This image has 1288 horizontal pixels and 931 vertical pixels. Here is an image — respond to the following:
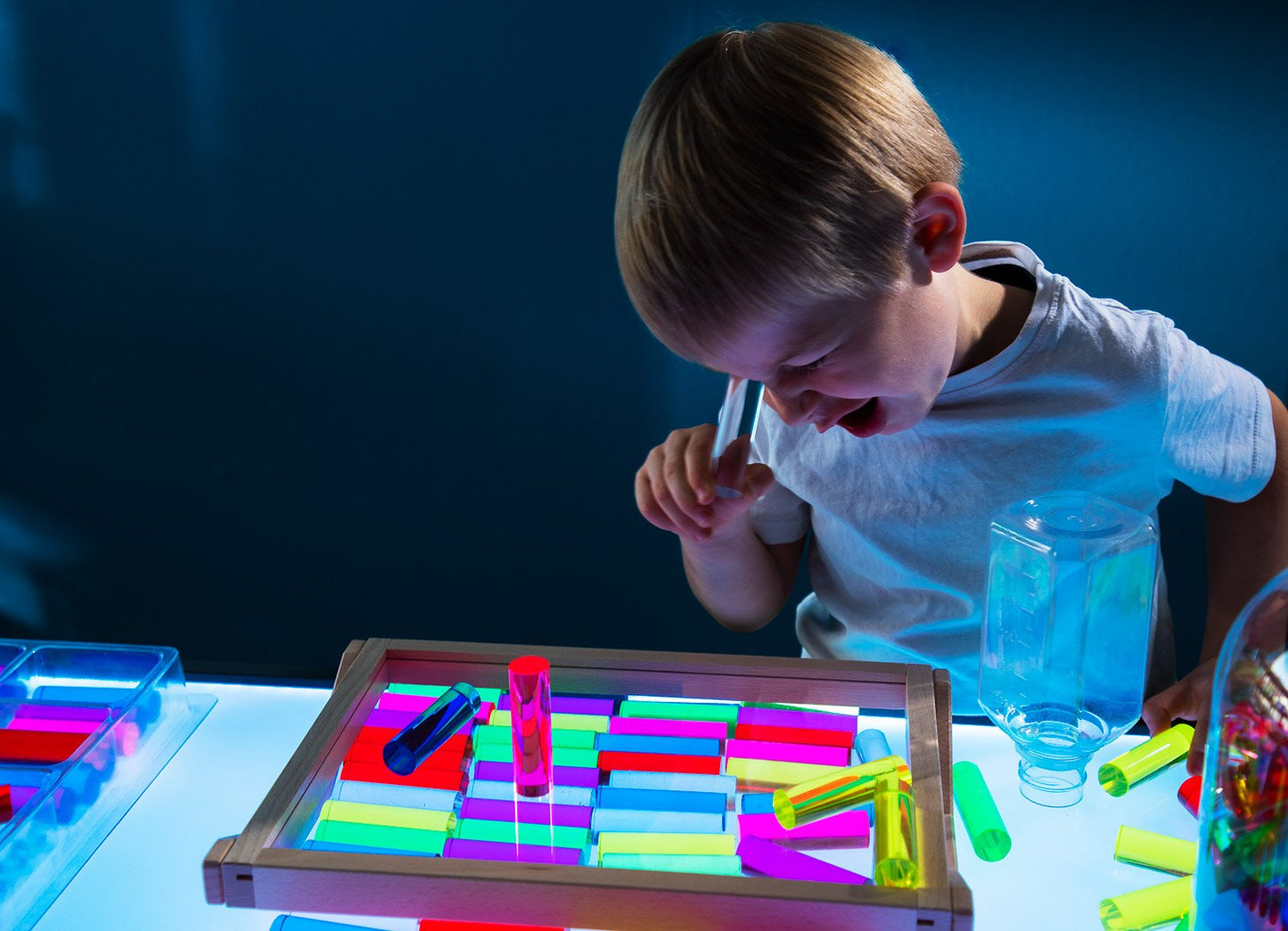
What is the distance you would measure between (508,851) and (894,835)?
0.63ft

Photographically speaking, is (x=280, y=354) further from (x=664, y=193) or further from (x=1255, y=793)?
(x=1255, y=793)

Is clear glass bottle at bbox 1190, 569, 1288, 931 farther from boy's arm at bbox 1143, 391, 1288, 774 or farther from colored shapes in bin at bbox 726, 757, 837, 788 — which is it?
boy's arm at bbox 1143, 391, 1288, 774

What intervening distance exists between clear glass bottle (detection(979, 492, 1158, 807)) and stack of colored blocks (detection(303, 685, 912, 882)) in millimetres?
109

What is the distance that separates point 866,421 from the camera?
791 mm

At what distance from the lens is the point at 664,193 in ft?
2.09

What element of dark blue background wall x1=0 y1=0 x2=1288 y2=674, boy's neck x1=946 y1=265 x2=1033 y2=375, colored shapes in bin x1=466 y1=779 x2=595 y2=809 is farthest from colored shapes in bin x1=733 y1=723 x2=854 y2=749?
dark blue background wall x1=0 y1=0 x2=1288 y2=674

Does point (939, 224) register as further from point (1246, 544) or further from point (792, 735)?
point (1246, 544)

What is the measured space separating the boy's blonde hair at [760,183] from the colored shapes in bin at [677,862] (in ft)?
0.93

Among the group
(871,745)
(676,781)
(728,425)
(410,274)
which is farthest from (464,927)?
(410,274)

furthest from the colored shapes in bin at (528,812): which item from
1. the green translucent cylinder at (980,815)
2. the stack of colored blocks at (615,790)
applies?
the green translucent cylinder at (980,815)

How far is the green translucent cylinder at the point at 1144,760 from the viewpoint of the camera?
0.68 meters

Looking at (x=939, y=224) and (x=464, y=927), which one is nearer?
(x=464, y=927)

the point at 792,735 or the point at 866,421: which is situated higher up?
the point at 866,421

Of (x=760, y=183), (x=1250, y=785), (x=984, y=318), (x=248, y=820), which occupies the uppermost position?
(x=760, y=183)
